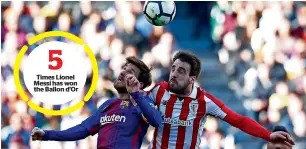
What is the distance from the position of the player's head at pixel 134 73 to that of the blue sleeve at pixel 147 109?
0.62 feet

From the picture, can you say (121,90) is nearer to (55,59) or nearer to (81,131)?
(81,131)

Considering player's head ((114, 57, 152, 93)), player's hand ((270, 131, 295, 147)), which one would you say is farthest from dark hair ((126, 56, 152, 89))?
player's hand ((270, 131, 295, 147))

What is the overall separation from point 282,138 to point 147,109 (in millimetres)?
892

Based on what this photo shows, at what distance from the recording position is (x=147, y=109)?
14.7 feet

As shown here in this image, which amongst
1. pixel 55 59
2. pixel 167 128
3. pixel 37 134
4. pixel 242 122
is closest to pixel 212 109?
pixel 242 122

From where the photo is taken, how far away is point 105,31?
11.9 m

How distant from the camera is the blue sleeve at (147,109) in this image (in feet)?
14.6

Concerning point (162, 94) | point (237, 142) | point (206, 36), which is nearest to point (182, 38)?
point (206, 36)

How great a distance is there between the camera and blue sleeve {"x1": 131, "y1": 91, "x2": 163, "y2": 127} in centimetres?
445

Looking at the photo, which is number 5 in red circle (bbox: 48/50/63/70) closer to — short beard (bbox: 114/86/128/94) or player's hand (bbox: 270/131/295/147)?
short beard (bbox: 114/86/128/94)

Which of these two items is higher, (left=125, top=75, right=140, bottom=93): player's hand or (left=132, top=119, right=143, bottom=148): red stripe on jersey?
(left=125, top=75, right=140, bottom=93): player's hand

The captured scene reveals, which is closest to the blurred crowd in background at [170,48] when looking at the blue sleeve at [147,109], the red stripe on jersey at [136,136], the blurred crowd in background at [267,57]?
the blurred crowd in background at [267,57]

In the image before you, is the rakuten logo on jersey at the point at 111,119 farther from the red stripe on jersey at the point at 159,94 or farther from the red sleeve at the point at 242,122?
the red sleeve at the point at 242,122

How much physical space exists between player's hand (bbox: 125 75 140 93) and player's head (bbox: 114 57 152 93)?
13 cm
